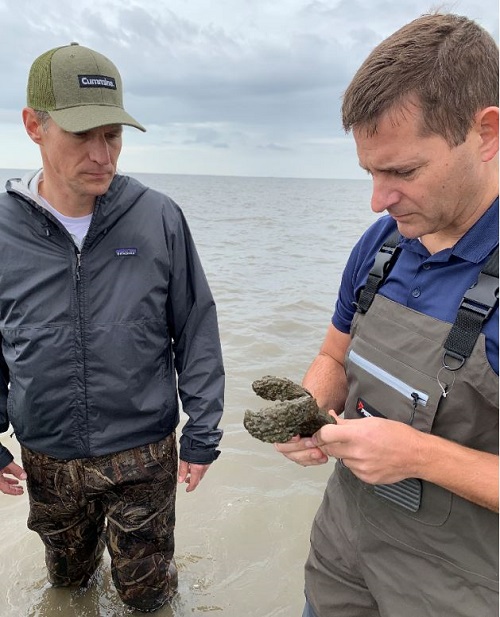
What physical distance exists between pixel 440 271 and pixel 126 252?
1.81 metres

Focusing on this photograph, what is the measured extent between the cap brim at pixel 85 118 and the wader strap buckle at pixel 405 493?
2286 millimetres

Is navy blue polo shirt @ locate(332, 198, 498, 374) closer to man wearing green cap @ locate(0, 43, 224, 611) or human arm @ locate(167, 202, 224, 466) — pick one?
human arm @ locate(167, 202, 224, 466)

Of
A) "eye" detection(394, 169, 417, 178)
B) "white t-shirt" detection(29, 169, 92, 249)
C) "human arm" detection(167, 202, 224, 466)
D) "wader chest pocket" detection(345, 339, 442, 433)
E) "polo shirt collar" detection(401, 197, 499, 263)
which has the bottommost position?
"human arm" detection(167, 202, 224, 466)

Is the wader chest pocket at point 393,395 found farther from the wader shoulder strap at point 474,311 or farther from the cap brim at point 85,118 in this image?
the cap brim at point 85,118

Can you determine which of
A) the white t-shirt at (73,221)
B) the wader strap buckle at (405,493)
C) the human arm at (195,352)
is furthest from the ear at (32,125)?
the wader strap buckle at (405,493)

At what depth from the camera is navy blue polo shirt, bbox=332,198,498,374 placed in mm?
1941

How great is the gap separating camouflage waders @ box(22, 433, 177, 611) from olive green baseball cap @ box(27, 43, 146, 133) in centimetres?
194

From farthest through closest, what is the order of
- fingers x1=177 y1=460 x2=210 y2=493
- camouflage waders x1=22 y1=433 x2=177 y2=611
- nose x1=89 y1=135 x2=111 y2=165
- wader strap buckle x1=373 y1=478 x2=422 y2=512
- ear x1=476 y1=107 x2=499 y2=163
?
fingers x1=177 y1=460 x2=210 y2=493 < camouflage waders x1=22 y1=433 x2=177 y2=611 < nose x1=89 y1=135 x2=111 y2=165 < wader strap buckle x1=373 y1=478 x2=422 y2=512 < ear x1=476 y1=107 x2=499 y2=163

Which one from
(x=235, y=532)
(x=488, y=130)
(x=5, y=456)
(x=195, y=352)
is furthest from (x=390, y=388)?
(x=235, y=532)

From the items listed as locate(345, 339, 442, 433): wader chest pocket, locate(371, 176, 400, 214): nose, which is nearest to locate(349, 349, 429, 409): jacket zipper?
locate(345, 339, 442, 433): wader chest pocket

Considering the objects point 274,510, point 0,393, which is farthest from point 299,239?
point 0,393

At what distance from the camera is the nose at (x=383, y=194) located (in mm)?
2010

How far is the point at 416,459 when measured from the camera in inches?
74.2

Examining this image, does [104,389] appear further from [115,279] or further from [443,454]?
[443,454]
